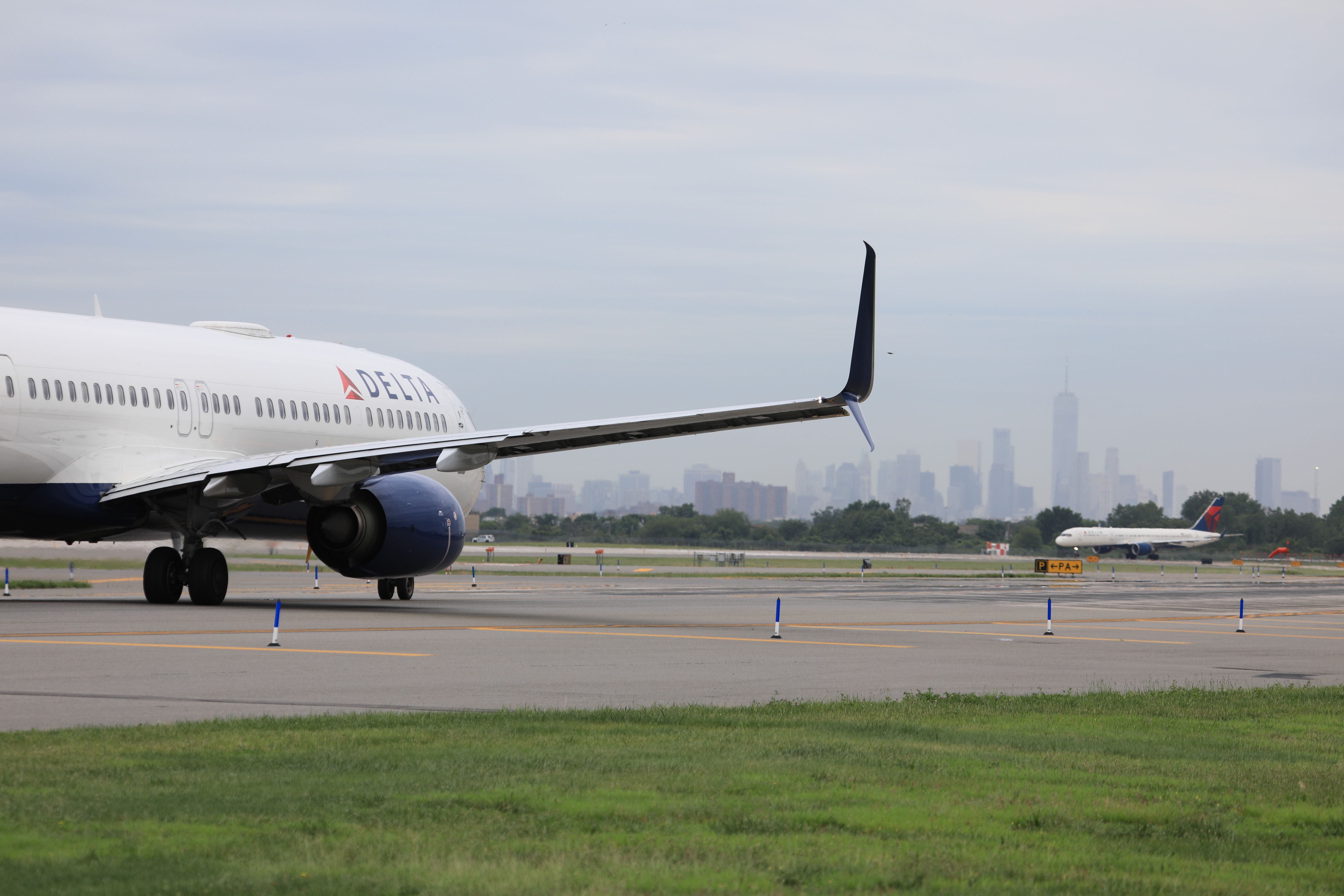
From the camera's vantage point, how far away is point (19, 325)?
2447cm

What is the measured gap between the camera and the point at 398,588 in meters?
34.2

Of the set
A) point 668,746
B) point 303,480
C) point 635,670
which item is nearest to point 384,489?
point 303,480

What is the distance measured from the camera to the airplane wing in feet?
78.6

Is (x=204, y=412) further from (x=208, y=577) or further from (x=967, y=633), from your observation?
(x=967, y=633)

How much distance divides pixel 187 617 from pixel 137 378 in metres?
4.51

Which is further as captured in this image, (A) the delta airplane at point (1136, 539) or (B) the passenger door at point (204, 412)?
(A) the delta airplane at point (1136, 539)

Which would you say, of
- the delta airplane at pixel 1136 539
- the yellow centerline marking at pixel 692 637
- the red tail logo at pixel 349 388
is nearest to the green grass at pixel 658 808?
the yellow centerline marking at pixel 692 637

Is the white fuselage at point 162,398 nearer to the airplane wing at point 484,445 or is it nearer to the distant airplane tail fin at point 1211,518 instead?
the airplane wing at point 484,445

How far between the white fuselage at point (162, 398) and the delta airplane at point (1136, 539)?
114658 millimetres

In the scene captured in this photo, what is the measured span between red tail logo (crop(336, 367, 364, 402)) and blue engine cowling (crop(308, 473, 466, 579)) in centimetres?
365

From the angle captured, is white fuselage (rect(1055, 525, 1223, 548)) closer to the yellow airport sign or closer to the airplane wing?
the yellow airport sign

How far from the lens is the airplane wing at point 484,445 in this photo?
2397cm

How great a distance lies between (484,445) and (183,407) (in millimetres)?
6508

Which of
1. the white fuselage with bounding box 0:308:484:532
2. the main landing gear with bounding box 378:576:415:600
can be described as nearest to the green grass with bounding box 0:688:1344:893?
the white fuselage with bounding box 0:308:484:532
